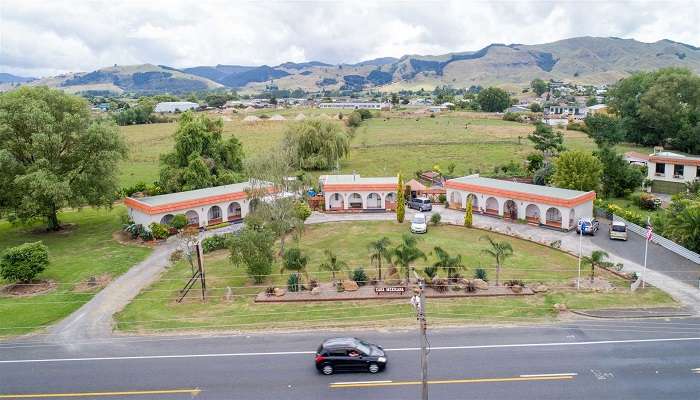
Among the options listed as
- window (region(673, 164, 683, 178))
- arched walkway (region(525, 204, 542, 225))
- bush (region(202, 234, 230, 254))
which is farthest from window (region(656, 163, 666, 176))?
bush (region(202, 234, 230, 254))

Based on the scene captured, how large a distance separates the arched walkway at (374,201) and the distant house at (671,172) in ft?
96.4

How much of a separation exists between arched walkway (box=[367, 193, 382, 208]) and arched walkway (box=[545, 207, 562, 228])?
1554 cm

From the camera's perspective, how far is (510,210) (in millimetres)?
43531

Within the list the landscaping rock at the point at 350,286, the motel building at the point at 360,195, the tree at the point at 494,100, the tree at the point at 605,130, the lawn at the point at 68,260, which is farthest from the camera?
the tree at the point at 494,100

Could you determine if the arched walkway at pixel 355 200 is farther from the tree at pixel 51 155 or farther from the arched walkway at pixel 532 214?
the tree at pixel 51 155

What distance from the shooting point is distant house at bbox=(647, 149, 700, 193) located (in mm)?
49562

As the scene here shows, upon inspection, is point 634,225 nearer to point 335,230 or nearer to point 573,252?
point 573,252

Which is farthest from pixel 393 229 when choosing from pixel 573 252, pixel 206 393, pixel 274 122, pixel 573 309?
pixel 274 122

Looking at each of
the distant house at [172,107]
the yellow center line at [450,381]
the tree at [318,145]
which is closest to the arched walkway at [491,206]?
the tree at [318,145]

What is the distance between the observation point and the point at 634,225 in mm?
38469

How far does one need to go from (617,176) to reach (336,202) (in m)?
28.5

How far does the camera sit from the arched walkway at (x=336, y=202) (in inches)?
1905

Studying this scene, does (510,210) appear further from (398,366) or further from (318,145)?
(318,145)

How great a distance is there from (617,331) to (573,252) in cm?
1240
